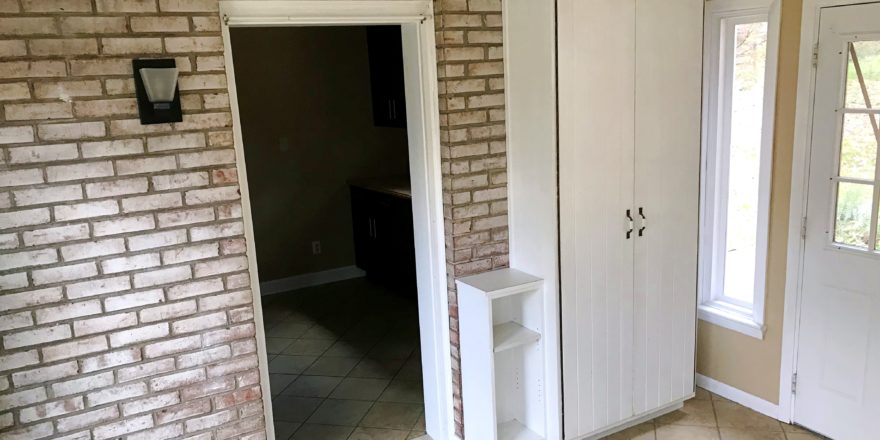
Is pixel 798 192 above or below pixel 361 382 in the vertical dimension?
above

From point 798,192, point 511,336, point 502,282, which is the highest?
point 798,192

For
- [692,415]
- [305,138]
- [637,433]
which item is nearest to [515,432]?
[637,433]

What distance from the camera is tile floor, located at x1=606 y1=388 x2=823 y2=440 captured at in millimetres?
3129

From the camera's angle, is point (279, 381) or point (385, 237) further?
point (385, 237)

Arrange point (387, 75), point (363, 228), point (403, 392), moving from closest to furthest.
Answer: point (403, 392), point (387, 75), point (363, 228)

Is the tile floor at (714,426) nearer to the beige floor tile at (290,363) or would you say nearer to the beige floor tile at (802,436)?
the beige floor tile at (802,436)

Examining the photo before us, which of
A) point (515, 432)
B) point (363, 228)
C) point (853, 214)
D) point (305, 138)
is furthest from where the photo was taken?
point (363, 228)

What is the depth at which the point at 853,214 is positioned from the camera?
2836mm

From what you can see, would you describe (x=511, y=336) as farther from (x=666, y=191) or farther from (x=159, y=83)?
(x=159, y=83)

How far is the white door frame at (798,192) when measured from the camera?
288 centimetres

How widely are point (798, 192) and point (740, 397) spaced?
1160 mm

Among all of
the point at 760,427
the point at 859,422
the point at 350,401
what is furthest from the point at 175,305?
the point at 859,422

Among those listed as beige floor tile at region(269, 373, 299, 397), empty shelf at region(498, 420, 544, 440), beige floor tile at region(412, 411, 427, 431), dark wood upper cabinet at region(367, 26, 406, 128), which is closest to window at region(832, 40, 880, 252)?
empty shelf at region(498, 420, 544, 440)

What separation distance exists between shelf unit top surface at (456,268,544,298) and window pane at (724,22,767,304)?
128 centimetres
